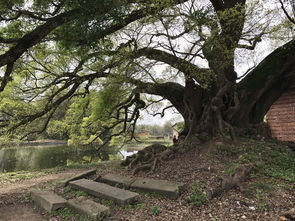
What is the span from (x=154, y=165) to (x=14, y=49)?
369 centimetres

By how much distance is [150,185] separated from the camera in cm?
390

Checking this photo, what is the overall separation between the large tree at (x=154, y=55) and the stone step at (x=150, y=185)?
2113 millimetres

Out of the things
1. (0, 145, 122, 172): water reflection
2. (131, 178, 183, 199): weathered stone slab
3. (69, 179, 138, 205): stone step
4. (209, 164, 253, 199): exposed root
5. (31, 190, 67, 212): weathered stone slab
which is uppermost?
(209, 164, 253, 199): exposed root

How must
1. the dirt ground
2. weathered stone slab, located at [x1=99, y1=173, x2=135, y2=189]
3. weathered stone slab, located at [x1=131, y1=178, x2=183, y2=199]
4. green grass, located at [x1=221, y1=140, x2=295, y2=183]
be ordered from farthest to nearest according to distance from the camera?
1. weathered stone slab, located at [x1=99, y1=173, x2=135, y2=189]
2. green grass, located at [x1=221, y1=140, x2=295, y2=183]
3. weathered stone slab, located at [x1=131, y1=178, x2=183, y2=199]
4. the dirt ground

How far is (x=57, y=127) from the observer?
1052 centimetres

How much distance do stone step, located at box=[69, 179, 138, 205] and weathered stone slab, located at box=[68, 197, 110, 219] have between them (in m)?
0.27

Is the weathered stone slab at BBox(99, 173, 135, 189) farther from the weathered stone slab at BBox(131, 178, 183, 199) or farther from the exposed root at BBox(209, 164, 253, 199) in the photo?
the exposed root at BBox(209, 164, 253, 199)

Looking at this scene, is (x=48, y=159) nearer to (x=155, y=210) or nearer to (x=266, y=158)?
(x=155, y=210)

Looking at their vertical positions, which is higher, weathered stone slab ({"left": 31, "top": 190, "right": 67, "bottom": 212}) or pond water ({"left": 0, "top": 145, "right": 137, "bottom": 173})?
weathered stone slab ({"left": 31, "top": 190, "right": 67, "bottom": 212})

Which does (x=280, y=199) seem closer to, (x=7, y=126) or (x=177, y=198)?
(x=177, y=198)

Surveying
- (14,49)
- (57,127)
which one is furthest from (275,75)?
(57,127)

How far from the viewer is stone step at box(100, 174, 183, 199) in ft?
11.5

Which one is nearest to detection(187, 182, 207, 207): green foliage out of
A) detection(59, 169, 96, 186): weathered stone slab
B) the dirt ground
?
the dirt ground

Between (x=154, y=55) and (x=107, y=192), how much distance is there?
13.0 ft
